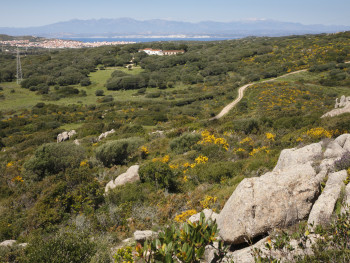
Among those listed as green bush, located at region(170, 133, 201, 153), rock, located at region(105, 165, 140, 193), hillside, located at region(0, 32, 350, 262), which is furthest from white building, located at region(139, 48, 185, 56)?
rock, located at region(105, 165, 140, 193)

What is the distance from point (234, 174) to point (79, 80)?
6109 cm

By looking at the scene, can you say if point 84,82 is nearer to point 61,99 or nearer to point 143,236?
point 61,99

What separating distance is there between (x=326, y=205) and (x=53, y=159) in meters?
14.1

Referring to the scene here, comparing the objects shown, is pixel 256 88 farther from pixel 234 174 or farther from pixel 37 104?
pixel 37 104

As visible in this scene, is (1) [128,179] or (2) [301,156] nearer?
(2) [301,156]

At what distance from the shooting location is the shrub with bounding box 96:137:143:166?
14555 mm

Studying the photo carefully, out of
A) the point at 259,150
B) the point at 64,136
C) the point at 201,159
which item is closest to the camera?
the point at 201,159

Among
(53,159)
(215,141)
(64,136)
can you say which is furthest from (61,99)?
(215,141)

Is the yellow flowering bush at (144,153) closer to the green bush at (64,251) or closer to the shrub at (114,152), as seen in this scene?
the shrub at (114,152)

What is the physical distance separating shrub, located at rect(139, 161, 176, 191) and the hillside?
Result: 0.17 feet

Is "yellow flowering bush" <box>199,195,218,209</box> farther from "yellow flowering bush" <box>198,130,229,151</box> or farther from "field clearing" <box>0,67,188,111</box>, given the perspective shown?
"field clearing" <box>0,67,188,111</box>

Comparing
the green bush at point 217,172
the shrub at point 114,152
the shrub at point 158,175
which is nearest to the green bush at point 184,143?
the shrub at point 114,152

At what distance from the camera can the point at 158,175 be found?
31.4ft

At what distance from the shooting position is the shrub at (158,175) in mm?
9562
